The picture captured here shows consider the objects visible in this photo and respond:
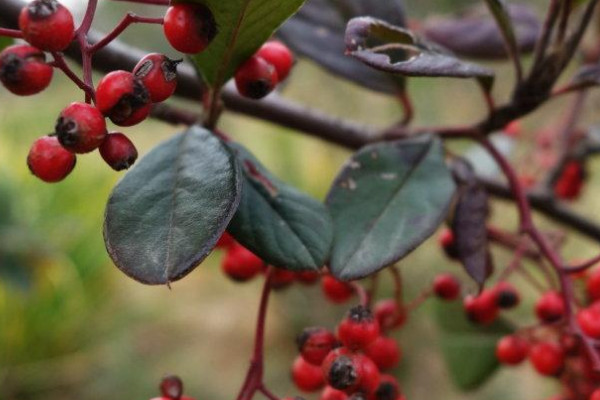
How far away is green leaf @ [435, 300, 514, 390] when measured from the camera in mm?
737

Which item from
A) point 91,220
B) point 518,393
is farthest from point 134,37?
point 518,393

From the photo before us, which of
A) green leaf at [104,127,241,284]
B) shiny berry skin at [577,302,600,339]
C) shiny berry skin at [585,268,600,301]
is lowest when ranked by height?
shiny berry skin at [585,268,600,301]

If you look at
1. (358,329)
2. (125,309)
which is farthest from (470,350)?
(125,309)

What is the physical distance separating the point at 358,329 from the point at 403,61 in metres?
0.16

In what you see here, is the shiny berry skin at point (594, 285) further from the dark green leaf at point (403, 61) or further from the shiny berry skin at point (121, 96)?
the shiny berry skin at point (121, 96)

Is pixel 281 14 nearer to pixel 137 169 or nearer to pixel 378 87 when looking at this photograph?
pixel 137 169

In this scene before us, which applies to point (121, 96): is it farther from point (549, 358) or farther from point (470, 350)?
point (470, 350)

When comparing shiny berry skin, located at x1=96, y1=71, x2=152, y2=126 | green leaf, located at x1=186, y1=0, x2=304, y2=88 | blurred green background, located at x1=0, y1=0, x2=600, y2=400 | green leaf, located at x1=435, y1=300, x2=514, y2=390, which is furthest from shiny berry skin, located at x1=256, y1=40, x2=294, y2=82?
blurred green background, located at x1=0, y1=0, x2=600, y2=400

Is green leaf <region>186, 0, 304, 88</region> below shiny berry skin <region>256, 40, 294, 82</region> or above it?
above

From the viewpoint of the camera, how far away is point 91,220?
229cm

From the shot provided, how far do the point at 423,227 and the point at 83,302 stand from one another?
1964 millimetres

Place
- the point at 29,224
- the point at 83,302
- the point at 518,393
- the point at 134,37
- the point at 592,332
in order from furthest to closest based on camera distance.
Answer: the point at 134,37
the point at 518,393
the point at 83,302
the point at 29,224
the point at 592,332

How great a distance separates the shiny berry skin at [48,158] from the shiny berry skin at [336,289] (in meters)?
0.25

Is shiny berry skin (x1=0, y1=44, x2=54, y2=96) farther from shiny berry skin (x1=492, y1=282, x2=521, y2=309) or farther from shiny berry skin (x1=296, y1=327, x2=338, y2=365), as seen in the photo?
shiny berry skin (x1=492, y1=282, x2=521, y2=309)
